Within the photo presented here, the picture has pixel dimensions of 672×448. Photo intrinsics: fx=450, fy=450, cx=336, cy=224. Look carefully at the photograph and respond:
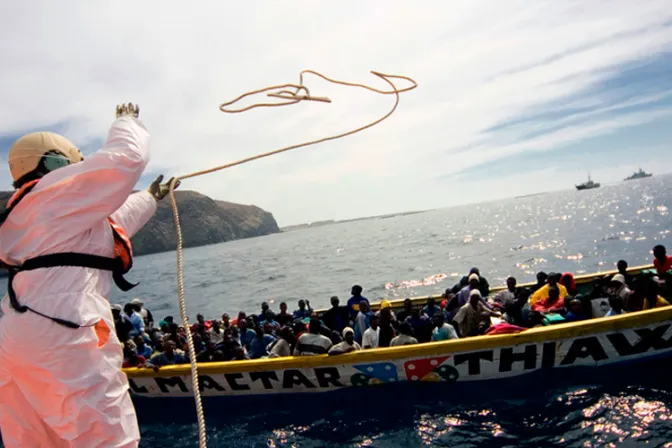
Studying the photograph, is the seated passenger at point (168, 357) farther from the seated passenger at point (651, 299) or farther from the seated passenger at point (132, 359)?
the seated passenger at point (651, 299)

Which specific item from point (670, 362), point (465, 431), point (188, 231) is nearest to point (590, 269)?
point (670, 362)

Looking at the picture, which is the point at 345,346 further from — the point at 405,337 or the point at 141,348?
the point at 141,348

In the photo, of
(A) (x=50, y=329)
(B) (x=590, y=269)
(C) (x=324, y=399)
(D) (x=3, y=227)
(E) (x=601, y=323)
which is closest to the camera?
(A) (x=50, y=329)

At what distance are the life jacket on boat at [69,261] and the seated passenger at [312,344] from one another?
5489mm

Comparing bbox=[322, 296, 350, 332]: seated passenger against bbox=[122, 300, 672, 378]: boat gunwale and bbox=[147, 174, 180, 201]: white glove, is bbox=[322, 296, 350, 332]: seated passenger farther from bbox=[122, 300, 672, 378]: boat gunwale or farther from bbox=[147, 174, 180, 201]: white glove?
bbox=[147, 174, 180, 201]: white glove

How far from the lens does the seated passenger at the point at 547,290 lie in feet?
27.9

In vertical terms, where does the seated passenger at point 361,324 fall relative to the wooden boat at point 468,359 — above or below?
above

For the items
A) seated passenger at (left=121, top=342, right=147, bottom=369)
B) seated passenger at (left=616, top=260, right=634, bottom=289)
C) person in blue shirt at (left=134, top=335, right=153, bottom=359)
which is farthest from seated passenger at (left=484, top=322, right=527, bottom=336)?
person in blue shirt at (left=134, top=335, right=153, bottom=359)

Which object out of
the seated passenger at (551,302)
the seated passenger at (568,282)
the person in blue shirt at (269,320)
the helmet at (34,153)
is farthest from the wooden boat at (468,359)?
the helmet at (34,153)

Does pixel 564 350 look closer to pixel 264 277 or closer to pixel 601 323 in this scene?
pixel 601 323

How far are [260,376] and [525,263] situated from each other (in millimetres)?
23827

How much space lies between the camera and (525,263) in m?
27.6

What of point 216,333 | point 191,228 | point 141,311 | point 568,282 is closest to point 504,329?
point 568,282

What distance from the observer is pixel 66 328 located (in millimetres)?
1865
